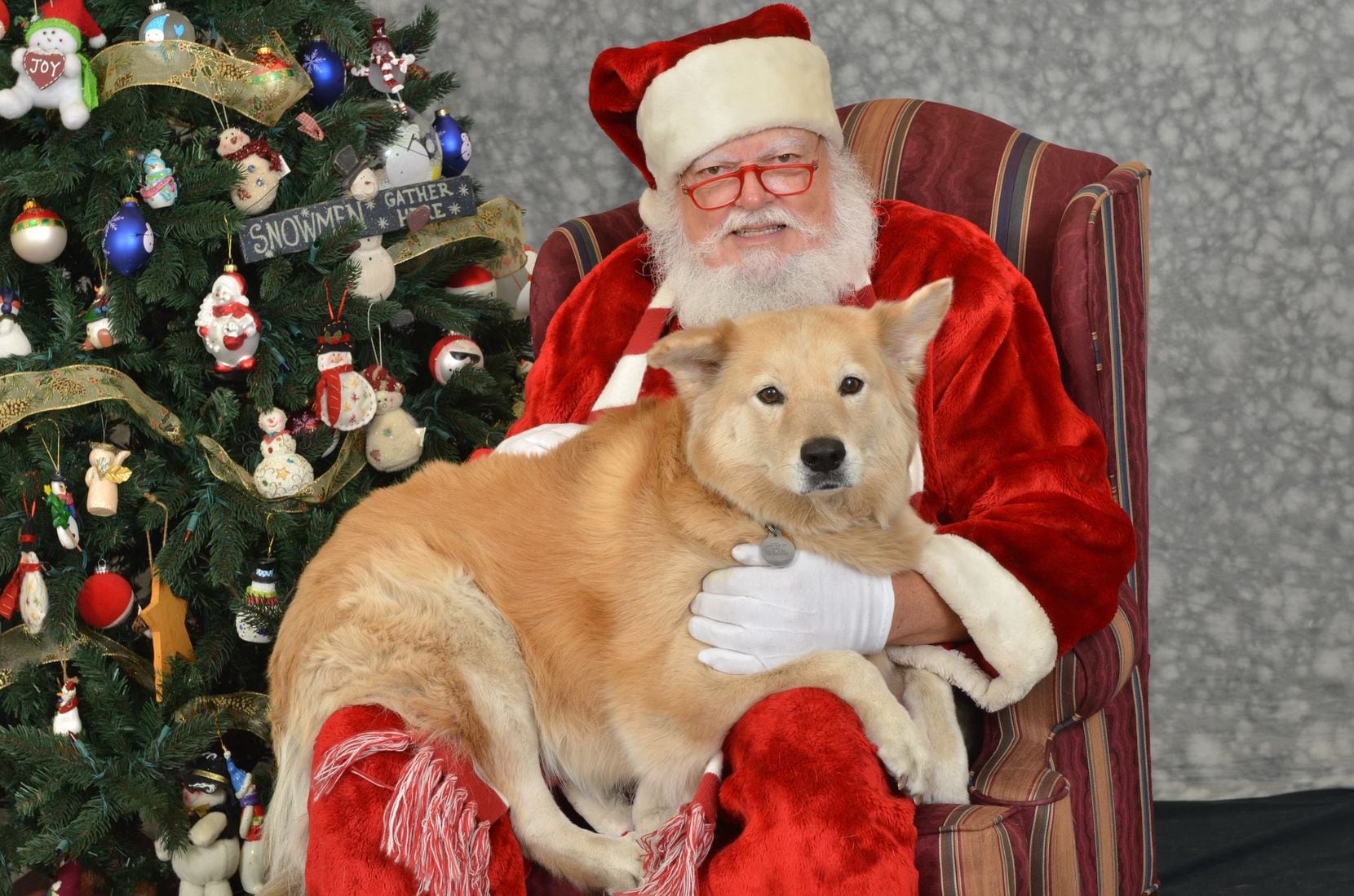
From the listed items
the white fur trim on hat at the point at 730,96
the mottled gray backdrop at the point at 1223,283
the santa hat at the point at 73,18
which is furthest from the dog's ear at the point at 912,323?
the mottled gray backdrop at the point at 1223,283

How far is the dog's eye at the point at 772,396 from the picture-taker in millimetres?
2076

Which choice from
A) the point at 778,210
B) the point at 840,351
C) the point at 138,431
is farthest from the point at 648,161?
the point at 138,431

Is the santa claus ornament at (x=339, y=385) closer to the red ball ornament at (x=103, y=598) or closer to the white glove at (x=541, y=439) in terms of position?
the white glove at (x=541, y=439)

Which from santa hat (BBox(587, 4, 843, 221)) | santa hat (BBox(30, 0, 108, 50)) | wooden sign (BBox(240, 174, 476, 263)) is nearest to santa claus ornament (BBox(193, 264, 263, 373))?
wooden sign (BBox(240, 174, 476, 263))

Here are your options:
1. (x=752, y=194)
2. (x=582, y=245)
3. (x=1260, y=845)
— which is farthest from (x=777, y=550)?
(x=1260, y=845)

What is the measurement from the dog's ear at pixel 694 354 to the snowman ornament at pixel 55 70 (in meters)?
1.50

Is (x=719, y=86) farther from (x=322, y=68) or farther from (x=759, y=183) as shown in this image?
(x=322, y=68)

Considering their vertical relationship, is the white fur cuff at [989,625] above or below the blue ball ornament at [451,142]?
below

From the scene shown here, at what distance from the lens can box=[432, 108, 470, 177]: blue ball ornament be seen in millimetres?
3332

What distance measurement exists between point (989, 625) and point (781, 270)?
963 millimetres

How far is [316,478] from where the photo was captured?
3.15 meters

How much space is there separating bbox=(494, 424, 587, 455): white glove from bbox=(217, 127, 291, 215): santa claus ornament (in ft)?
2.89

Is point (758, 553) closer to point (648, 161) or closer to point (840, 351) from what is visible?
point (840, 351)

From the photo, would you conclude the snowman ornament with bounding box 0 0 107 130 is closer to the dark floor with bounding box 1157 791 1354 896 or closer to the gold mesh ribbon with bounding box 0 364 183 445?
the gold mesh ribbon with bounding box 0 364 183 445
